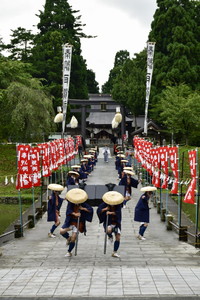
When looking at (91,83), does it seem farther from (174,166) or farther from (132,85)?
(174,166)

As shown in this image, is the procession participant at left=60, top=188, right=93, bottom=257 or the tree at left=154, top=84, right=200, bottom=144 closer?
the procession participant at left=60, top=188, right=93, bottom=257

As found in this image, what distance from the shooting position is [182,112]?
31.1 meters

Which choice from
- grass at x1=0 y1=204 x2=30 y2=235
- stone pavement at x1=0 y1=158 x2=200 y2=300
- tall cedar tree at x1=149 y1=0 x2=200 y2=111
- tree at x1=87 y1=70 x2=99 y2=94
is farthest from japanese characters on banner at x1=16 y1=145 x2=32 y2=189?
tree at x1=87 y1=70 x2=99 y2=94

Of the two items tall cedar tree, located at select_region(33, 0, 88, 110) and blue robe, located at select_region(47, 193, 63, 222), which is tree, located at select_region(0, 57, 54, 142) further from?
blue robe, located at select_region(47, 193, 63, 222)

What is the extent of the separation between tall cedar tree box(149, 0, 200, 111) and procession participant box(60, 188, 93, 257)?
27.8 m

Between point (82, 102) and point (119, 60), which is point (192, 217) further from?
point (119, 60)

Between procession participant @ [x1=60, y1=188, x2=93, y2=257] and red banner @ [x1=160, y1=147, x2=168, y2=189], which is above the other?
red banner @ [x1=160, y1=147, x2=168, y2=189]

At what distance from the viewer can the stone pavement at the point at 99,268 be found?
6996mm

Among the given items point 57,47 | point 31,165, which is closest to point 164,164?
point 31,165

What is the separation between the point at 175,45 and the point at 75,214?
30574mm

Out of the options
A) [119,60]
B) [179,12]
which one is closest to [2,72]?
[179,12]

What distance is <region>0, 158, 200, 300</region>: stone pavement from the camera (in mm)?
6996

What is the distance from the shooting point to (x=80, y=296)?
6.78 metres

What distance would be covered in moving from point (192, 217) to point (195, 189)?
569 centimetres
